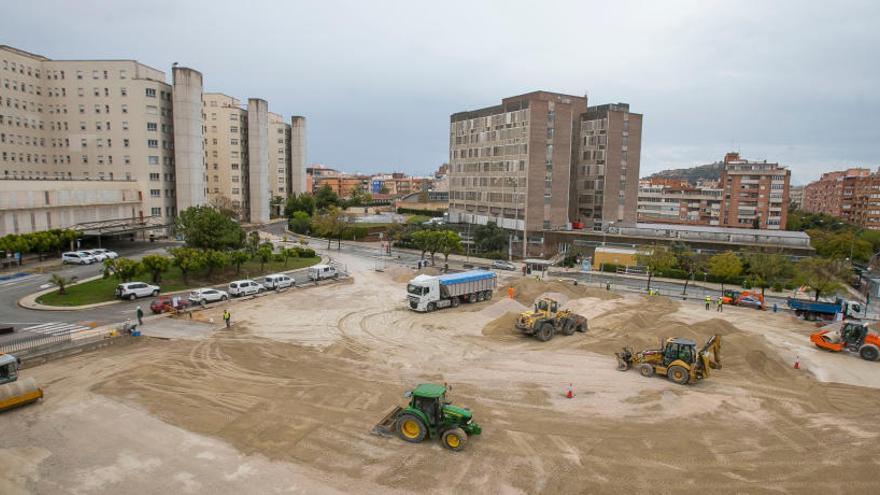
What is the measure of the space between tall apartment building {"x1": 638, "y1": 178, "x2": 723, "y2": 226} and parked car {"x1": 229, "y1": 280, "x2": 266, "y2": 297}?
8581 cm

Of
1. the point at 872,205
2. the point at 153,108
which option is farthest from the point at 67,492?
the point at 872,205

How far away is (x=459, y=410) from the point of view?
1800 centimetres

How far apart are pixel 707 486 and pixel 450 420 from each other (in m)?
8.10

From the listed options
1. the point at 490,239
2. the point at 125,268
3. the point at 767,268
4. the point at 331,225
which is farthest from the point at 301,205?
the point at 767,268

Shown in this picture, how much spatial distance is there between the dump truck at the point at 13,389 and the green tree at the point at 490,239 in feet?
183

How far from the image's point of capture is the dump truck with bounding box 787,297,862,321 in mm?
39188

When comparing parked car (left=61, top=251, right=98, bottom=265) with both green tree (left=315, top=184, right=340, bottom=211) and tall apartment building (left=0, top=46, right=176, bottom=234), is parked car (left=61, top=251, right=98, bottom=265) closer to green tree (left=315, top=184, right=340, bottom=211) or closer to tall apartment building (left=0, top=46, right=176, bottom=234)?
tall apartment building (left=0, top=46, right=176, bottom=234)

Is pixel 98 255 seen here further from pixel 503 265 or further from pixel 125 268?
pixel 503 265

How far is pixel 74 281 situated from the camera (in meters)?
42.4

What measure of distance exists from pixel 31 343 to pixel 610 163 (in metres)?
73.2

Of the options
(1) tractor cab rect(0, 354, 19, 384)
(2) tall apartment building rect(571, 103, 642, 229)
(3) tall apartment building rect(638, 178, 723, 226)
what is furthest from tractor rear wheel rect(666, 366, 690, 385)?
(3) tall apartment building rect(638, 178, 723, 226)

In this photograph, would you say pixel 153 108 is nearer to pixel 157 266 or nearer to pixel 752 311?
pixel 157 266

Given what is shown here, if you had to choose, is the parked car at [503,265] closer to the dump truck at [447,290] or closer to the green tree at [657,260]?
the green tree at [657,260]

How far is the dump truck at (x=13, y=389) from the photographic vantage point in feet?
63.9
